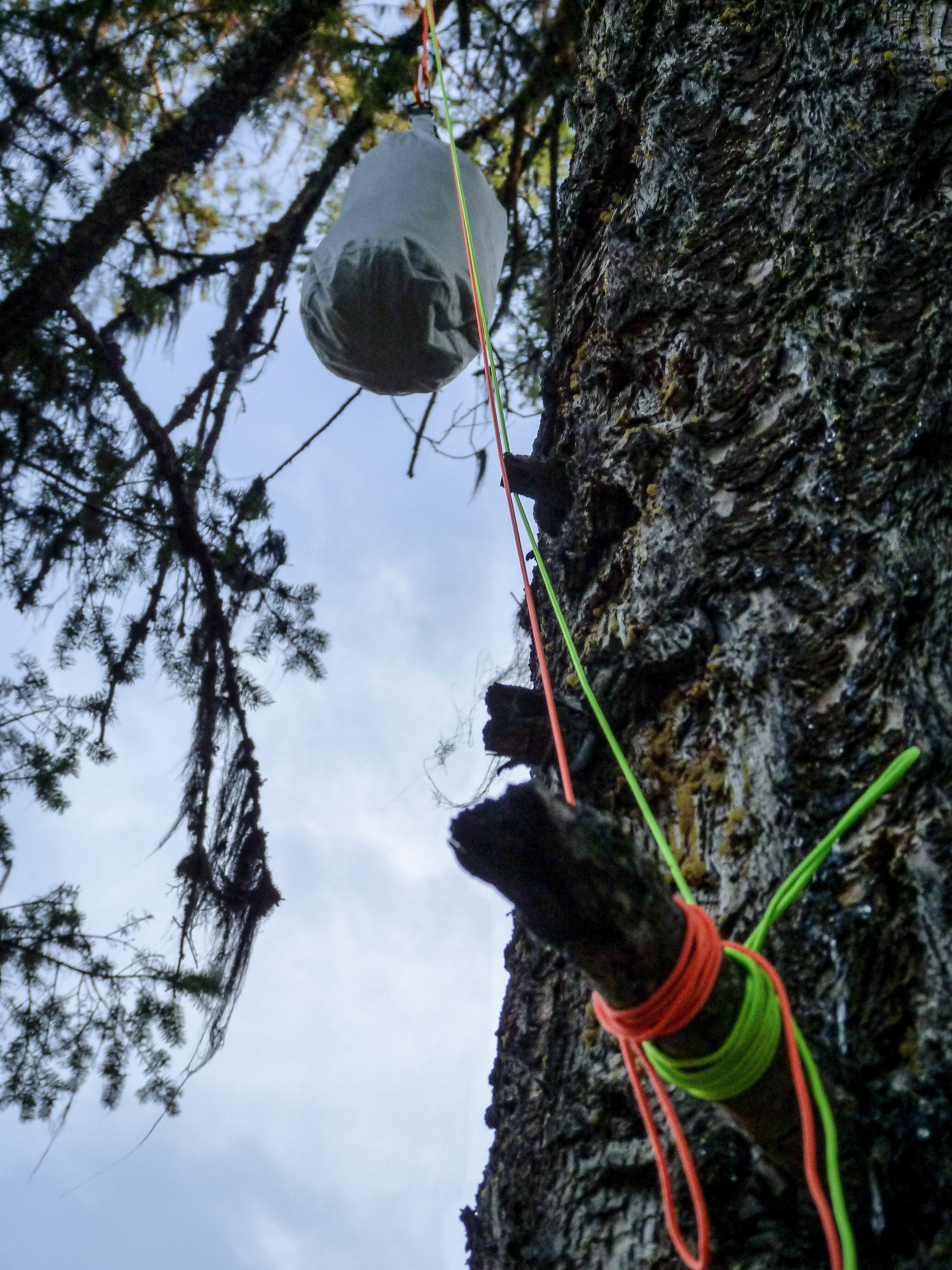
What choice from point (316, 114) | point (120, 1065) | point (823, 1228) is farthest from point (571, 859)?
point (316, 114)

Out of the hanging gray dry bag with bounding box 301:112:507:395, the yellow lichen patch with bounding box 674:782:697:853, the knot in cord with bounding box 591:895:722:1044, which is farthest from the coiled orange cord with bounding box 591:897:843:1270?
the hanging gray dry bag with bounding box 301:112:507:395

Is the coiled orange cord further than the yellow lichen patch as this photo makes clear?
No

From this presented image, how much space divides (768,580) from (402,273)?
107 cm

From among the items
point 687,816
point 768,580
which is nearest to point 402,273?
point 768,580

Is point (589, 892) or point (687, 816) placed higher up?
point (687, 816)

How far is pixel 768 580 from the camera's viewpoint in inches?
31.1

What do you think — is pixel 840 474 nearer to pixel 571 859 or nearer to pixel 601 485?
pixel 601 485

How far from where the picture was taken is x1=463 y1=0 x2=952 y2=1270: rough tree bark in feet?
1.89

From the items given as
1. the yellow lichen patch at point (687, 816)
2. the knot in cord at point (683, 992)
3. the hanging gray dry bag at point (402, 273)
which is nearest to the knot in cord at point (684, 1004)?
the knot in cord at point (683, 992)

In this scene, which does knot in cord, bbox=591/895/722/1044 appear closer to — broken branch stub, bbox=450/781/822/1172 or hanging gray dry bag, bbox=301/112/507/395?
broken branch stub, bbox=450/781/822/1172

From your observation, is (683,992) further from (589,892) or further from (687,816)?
(687,816)

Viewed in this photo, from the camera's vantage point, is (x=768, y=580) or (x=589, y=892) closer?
(x=589, y=892)

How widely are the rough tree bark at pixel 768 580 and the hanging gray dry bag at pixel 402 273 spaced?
0.48 meters

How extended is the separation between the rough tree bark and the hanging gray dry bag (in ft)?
1.56
